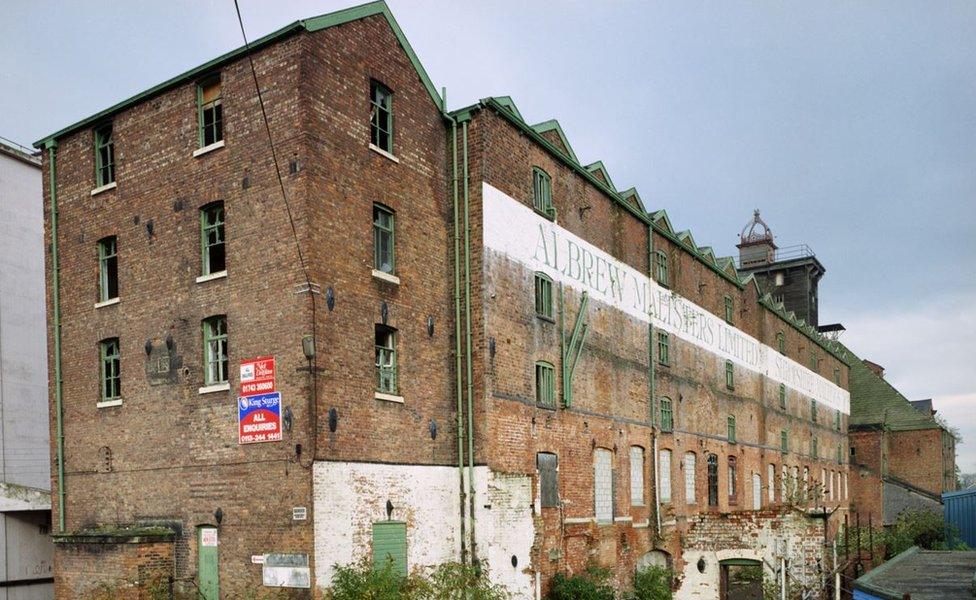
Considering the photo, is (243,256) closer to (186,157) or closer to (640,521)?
(186,157)

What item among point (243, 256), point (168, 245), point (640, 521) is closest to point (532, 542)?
point (640, 521)

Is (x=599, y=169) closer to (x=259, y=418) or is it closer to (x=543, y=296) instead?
(x=543, y=296)

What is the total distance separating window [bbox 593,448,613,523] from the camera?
22.5 meters

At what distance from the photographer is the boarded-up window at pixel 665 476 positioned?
2652 cm

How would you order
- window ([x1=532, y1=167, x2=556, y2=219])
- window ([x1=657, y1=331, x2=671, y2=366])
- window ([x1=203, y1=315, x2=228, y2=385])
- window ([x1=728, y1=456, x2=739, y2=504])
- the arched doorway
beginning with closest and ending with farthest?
window ([x1=203, y1=315, x2=228, y2=385]) → window ([x1=532, y1=167, x2=556, y2=219]) → window ([x1=657, y1=331, x2=671, y2=366]) → the arched doorway → window ([x1=728, y1=456, x2=739, y2=504])

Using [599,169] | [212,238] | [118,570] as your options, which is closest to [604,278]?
[599,169]

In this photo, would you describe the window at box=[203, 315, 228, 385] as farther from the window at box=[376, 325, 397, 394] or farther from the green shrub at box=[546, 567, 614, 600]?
the green shrub at box=[546, 567, 614, 600]

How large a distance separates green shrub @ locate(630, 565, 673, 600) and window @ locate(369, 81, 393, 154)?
43.4ft

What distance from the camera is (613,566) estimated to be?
22766 mm

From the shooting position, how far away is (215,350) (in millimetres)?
16766

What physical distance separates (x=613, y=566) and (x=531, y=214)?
30.5 feet

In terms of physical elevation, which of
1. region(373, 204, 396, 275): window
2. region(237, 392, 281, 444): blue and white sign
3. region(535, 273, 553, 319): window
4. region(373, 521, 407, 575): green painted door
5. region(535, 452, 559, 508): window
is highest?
region(373, 204, 396, 275): window

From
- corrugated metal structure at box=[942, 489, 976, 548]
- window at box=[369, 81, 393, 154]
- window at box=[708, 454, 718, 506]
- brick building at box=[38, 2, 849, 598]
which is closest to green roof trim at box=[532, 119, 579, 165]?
brick building at box=[38, 2, 849, 598]

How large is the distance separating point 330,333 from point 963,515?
151 ft
